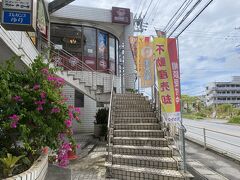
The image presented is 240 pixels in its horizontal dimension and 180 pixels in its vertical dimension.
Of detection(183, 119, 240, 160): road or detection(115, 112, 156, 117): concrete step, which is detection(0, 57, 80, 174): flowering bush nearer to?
detection(115, 112, 156, 117): concrete step

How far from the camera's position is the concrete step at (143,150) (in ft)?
20.0

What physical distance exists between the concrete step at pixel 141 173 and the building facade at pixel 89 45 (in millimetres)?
8730

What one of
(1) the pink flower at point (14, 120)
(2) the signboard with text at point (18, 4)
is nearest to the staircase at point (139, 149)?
(1) the pink flower at point (14, 120)

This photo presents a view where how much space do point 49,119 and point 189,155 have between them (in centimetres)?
575

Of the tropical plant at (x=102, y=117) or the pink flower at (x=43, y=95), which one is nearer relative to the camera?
the pink flower at (x=43, y=95)

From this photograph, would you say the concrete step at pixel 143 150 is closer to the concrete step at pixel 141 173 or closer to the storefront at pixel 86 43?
the concrete step at pixel 141 173

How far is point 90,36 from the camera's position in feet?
51.7

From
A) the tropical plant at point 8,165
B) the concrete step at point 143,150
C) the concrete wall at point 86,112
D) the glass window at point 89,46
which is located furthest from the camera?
the glass window at point 89,46

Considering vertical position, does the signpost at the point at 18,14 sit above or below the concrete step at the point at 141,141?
above

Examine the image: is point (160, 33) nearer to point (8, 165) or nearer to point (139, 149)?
point (139, 149)

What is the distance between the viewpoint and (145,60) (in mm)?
9906

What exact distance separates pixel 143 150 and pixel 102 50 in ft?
36.2

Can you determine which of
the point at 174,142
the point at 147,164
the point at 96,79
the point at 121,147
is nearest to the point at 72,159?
the point at 121,147

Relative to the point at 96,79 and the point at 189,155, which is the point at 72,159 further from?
the point at 96,79
